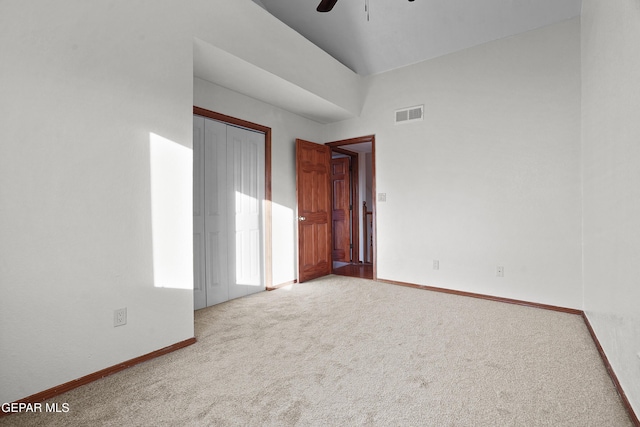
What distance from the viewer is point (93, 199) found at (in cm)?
201

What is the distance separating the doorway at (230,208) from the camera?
11.2ft

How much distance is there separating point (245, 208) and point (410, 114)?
8.14 ft

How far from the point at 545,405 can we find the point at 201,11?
353 centimetres

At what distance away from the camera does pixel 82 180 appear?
1960mm

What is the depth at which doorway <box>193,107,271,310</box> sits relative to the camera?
11.2 ft

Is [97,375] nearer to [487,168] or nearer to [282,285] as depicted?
[282,285]

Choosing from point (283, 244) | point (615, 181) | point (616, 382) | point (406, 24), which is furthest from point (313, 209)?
point (616, 382)

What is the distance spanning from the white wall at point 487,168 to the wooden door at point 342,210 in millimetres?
1715

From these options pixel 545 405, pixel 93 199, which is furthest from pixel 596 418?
pixel 93 199

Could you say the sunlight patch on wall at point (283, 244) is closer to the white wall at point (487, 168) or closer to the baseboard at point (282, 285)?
the baseboard at point (282, 285)

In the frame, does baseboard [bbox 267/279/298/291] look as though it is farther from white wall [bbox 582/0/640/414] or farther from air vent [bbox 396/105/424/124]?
white wall [bbox 582/0/640/414]

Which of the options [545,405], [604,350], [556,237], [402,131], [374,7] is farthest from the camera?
[402,131]

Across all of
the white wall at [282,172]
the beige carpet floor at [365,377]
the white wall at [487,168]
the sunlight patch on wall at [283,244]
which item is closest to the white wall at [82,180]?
the beige carpet floor at [365,377]

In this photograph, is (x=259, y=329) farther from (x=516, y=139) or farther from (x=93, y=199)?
(x=516, y=139)
